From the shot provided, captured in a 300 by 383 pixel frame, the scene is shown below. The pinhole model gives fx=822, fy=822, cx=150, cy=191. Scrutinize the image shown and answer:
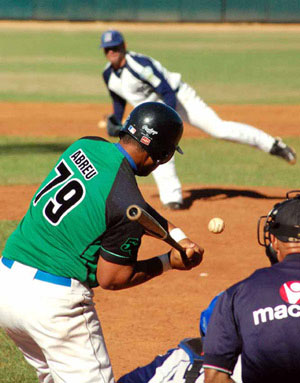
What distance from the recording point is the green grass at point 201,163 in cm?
1283

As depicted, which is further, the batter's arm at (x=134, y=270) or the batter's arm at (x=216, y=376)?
the batter's arm at (x=134, y=270)

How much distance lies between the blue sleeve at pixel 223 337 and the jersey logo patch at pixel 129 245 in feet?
2.94

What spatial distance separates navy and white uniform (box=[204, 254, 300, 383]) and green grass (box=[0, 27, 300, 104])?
19.1 metres

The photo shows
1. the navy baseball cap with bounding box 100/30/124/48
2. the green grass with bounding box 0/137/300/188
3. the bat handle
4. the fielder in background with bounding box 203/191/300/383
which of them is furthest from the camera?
the green grass with bounding box 0/137/300/188

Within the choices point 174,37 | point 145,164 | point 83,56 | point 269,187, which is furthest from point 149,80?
point 174,37

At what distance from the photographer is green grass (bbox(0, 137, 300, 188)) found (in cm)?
1283

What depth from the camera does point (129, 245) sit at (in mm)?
4129

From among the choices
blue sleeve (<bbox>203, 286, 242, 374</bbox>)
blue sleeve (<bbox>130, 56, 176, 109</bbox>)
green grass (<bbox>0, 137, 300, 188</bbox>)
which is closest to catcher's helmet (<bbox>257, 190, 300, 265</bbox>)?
blue sleeve (<bbox>203, 286, 242, 374</bbox>)

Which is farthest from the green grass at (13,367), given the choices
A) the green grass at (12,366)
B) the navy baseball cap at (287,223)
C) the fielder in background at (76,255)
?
the navy baseball cap at (287,223)

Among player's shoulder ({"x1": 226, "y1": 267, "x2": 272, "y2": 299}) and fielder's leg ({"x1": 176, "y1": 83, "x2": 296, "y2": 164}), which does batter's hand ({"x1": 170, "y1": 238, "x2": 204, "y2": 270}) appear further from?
fielder's leg ({"x1": 176, "y1": 83, "x2": 296, "y2": 164})

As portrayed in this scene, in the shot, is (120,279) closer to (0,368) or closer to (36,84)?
(0,368)

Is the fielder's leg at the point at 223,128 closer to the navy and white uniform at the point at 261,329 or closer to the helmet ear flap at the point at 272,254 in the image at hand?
the helmet ear flap at the point at 272,254

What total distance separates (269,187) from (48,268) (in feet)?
27.6

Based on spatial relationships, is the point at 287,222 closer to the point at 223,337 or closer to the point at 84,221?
the point at 223,337
